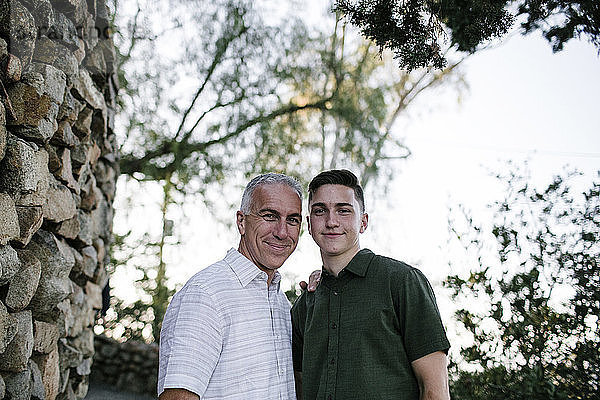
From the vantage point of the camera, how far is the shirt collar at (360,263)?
199 cm

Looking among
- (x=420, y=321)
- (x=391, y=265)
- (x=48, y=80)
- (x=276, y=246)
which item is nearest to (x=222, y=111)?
(x=48, y=80)

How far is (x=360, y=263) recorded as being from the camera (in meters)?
2.02

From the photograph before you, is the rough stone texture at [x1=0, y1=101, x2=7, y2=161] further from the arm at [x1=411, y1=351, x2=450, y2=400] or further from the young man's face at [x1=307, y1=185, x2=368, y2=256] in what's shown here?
the arm at [x1=411, y1=351, x2=450, y2=400]

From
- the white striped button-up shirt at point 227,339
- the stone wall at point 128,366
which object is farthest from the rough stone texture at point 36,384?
the stone wall at point 128,366

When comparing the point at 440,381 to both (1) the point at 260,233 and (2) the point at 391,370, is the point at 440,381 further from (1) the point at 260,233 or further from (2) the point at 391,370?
(1) the point at 260,233

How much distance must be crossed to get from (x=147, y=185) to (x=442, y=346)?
20.5 ft

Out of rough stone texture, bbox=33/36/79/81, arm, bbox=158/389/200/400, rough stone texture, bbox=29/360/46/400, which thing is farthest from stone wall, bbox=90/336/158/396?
arm, bbox=158/389/200/400

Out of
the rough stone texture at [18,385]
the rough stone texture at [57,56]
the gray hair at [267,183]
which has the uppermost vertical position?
the rough stone texture at [57,56]

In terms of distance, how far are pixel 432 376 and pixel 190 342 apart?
755mm

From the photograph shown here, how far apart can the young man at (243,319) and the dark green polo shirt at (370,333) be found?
0.13 meters

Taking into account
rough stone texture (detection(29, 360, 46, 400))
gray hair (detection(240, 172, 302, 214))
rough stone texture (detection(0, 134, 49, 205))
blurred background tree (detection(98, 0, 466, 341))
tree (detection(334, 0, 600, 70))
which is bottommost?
rough stone texture (detection(29, 360, 46, 400))

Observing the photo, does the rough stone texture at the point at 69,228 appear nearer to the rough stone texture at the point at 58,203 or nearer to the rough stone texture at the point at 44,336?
the rough stone texture at the point at 58,203

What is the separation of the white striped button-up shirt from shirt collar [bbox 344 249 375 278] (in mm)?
308

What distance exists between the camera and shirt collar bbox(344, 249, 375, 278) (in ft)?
6.54
